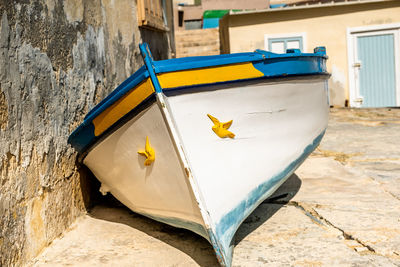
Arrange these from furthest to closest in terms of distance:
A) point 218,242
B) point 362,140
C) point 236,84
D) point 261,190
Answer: point 362,140 < point 261,190 < point 236,84 < point 218,242

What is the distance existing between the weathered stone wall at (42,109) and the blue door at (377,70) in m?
7.89

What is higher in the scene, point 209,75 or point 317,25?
point 317,25

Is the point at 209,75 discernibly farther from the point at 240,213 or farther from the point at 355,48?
the point at 355,48

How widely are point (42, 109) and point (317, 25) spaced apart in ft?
28.3

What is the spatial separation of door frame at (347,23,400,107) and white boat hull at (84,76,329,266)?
7.69 m

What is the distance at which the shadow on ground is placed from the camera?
2.50 meters

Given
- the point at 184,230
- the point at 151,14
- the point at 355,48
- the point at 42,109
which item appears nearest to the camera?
the point at 42,109

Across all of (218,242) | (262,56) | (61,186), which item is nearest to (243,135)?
(262,56)

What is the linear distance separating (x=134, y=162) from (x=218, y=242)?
0.72 meters

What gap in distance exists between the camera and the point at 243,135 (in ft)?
8.34

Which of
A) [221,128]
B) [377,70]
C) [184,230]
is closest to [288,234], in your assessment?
[184,230]

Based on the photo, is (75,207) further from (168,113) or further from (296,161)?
(296,161)

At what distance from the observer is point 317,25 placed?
32.9 feet

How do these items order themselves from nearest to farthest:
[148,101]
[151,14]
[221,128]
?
[148,101] → [221,128] → [151,14]
